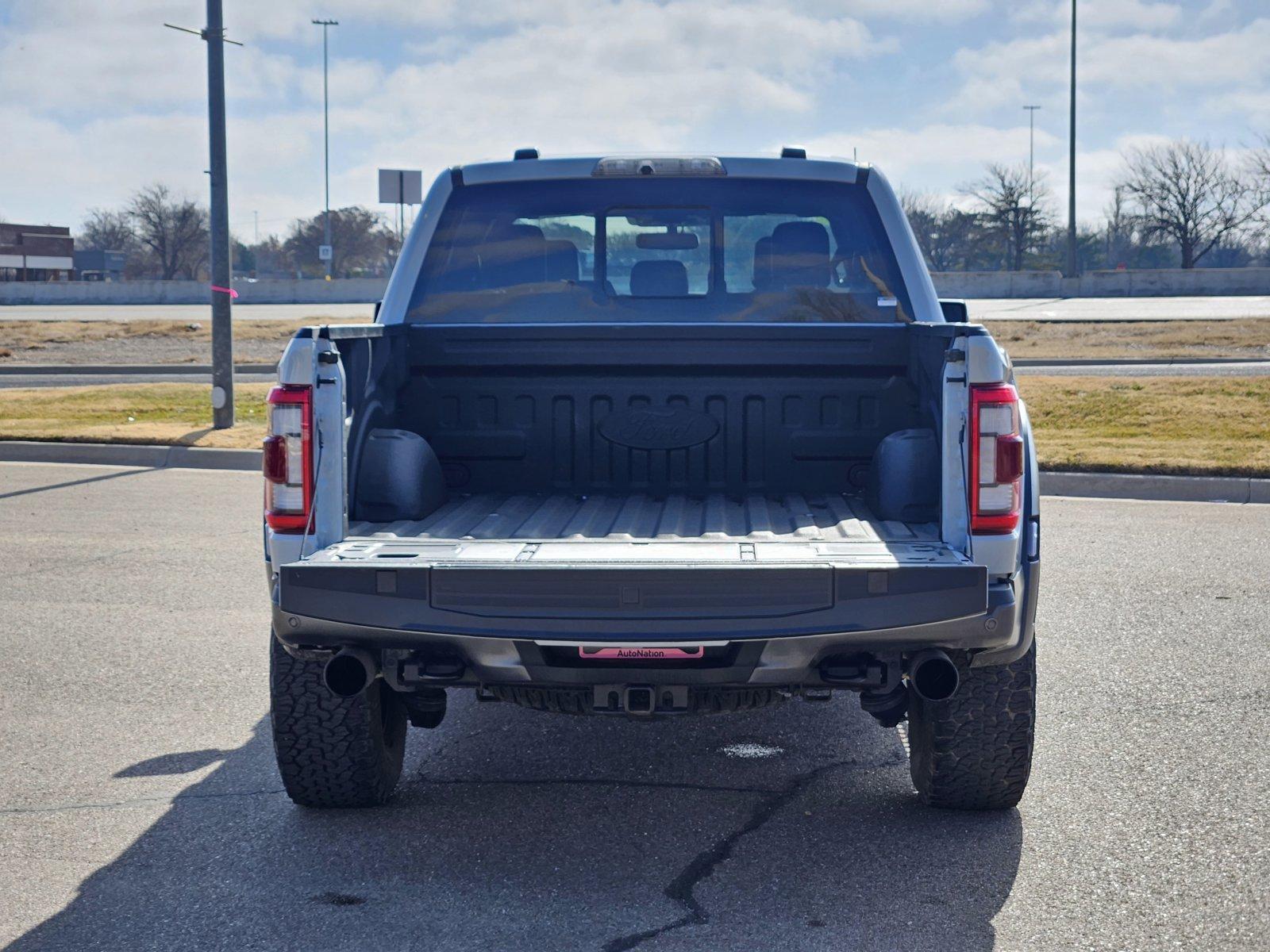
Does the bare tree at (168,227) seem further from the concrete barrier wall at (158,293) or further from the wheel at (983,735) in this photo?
the wheel at (983,735)

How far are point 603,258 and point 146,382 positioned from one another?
1990 cm

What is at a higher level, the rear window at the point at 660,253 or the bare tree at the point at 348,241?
the bare tree at the point at 348,241

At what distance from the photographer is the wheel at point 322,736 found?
452 cm

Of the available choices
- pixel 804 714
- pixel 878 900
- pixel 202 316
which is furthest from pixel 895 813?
pixel 202 316

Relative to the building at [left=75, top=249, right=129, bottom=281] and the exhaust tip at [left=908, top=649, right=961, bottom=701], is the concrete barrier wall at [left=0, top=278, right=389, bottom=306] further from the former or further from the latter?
the building at [left=75, top=249, right=129, bottom=281]

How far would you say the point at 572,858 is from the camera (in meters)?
4.32

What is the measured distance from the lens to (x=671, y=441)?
5391 millimetres

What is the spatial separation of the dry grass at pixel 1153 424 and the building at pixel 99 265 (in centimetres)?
10509

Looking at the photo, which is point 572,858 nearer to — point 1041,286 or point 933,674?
point 933,674

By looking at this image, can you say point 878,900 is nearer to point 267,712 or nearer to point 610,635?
point 610,635

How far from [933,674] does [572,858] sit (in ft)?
3.89

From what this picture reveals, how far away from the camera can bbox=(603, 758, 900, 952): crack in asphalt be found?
375 centimetres

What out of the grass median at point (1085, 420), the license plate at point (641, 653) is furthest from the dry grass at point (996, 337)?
the license plate at point (641, 653)

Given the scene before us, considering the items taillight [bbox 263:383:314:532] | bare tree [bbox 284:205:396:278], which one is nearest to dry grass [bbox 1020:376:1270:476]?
taillight [bbox 263:383:314:532]
